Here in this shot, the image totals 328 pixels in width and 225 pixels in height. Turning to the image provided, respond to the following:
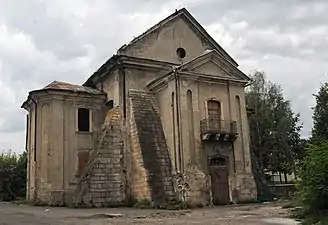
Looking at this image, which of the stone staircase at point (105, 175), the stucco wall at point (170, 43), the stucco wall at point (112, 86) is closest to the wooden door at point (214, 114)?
the stucco wall at point (170, 43)

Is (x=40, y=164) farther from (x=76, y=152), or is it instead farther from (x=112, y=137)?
(x=112, y=137)

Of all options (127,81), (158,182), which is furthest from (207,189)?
(127,81)

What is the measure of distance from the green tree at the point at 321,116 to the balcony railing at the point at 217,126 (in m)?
8.15

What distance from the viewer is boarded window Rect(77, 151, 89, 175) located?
92.6 feet

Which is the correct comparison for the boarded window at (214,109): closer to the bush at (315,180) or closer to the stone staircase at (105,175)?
the stone staircase at (105,175)

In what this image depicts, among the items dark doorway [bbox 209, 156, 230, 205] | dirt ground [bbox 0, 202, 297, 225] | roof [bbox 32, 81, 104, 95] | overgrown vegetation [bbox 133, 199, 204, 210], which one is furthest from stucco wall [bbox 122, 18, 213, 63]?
dirt ground [bbox 0, 202, 297, 225]

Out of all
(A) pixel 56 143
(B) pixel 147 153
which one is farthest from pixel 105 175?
(A) pixel 56 143

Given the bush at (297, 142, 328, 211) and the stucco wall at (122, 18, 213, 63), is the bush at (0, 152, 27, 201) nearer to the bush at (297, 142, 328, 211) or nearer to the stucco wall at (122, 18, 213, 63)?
the stucco wall at (122, 18, 213, 63)

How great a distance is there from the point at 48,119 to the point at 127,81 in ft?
19.3

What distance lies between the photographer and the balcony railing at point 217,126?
25.7 metres

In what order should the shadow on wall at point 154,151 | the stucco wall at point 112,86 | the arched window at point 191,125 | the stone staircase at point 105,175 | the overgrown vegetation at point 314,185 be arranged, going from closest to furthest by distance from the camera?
the overgrown vegetation at point 314,185 < the shadow on wall at point 154,151 < the arched window at point 191,125 < the stone staircase at point 105,175 < the stucco wall at point 112,86

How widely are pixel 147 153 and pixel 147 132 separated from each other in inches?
59.9

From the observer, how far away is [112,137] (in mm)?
27016

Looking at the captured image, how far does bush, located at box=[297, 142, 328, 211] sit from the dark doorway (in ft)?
38.7
